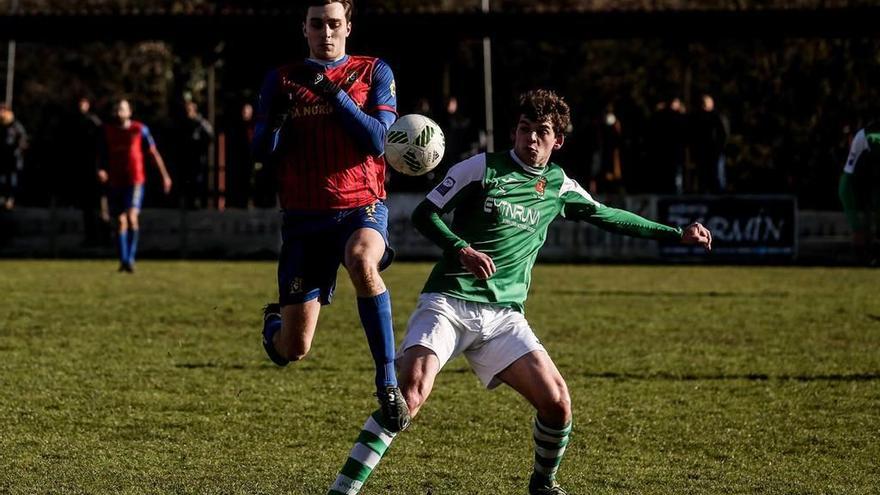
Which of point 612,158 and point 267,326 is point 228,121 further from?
point 267,326

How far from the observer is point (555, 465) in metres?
6.21

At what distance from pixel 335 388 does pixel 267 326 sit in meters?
2.12

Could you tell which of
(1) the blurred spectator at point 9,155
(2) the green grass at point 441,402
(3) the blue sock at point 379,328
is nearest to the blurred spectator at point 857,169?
(2) the green grass at point 441,402

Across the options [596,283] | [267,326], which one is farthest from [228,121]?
[267,326]

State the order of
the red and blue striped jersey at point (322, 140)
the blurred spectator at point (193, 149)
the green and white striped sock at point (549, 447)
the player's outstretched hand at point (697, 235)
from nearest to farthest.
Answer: the green and white striped sock at point (549, 447), the player's outstretched hand at point (697, 235), the red and blue striped jersey at point (322, 140), the blurred spectator at point (193, 149)

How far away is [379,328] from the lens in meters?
6.49

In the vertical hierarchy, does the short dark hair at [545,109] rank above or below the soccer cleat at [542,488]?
above

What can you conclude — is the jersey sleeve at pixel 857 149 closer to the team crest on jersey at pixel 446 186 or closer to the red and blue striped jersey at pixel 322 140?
the red and blue striped jersey at pixel 322 140

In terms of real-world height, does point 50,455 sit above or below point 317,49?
below

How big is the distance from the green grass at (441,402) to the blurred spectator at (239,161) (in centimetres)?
756

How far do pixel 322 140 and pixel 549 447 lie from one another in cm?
185

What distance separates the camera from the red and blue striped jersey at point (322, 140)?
22.5ft

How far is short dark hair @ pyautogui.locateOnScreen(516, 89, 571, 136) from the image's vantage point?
6.13 metres

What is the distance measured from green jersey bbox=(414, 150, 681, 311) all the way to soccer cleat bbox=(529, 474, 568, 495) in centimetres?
74
